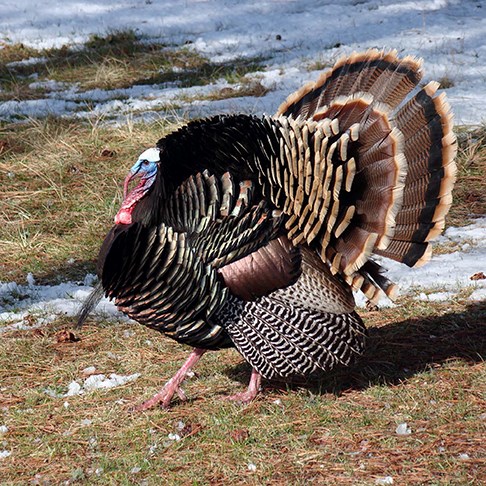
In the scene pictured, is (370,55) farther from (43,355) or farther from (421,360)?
(43,355)

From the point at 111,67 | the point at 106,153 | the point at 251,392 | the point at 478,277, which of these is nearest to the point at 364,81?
the point at 251,392

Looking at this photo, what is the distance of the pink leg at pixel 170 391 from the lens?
4.25 m

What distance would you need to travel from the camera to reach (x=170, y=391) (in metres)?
4.27

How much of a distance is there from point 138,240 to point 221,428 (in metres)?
0.90

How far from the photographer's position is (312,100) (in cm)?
443

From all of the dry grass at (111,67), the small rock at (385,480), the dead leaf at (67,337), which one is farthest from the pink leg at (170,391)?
the dry grass at (111,67)

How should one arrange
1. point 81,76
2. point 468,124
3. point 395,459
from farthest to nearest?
point 81,76
point 468,124
point 395,459

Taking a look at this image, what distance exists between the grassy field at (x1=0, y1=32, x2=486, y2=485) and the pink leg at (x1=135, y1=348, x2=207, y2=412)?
53mm

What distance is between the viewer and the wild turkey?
392cm

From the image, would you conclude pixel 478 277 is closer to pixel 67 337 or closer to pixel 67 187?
pixel 67 337

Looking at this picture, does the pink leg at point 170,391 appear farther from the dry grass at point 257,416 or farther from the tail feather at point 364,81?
the tail feather at point 364,81

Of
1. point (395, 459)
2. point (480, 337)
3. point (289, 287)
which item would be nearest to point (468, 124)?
point (480, 337)

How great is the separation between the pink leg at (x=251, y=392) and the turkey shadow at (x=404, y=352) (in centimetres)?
17

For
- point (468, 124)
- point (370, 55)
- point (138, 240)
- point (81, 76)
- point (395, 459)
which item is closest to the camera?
point (395, 459)
